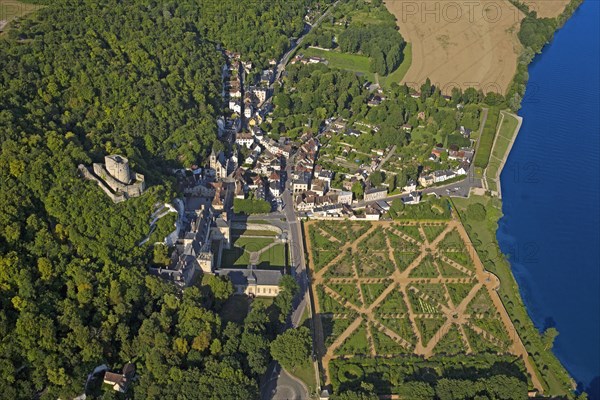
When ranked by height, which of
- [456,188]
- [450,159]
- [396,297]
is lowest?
[396,297]

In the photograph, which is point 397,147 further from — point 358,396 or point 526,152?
point 358,396

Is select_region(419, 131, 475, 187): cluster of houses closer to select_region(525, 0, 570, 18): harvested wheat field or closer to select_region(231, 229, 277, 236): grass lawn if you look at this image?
select_region(231, 229, 277, 236): grass lawn

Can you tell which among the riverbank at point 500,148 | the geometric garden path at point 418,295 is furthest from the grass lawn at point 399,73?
the geometric garden path at point 418,295

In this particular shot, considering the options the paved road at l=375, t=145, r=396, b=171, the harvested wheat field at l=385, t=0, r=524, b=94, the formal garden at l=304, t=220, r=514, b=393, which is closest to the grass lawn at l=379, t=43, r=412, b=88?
the harvested wheat field at l=385, t=0, r=524, b=94

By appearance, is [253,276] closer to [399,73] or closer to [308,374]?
[308,374]

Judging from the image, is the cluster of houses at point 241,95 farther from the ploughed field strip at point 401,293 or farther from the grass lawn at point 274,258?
the ploughed field strip at point 401,293

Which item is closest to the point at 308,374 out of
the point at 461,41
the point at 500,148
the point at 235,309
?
the point at 235,309

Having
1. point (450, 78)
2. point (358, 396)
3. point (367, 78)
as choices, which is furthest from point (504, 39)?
point (358, 396)
